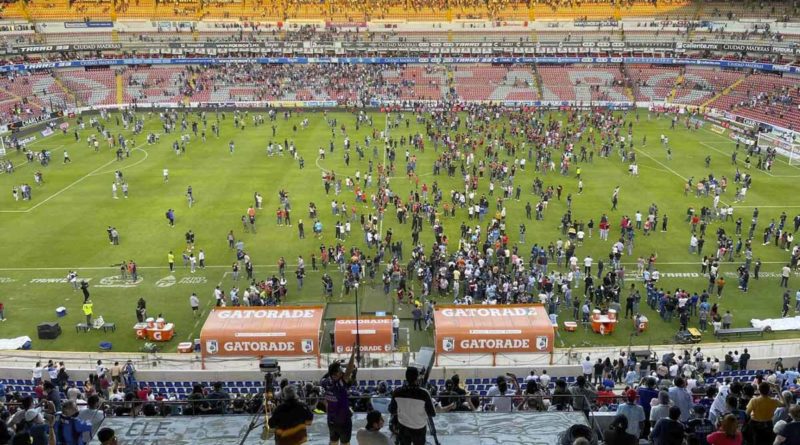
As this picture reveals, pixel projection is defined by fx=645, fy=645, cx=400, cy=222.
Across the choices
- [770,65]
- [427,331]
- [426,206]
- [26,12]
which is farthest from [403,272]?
[26,12]

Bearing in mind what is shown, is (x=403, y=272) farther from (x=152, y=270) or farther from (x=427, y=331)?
(x=152, y=270)

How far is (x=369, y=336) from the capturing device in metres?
20.9

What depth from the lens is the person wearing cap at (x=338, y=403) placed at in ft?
27.3

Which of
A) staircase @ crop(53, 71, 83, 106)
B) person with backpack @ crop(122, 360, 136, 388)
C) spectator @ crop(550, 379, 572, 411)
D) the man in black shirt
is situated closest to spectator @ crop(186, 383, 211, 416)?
spectator @ crop(550, 379, 572, 411)

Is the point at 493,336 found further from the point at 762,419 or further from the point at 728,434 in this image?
the point at 728,434

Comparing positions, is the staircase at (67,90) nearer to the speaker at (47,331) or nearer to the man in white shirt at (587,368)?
the speaker at (47,331)

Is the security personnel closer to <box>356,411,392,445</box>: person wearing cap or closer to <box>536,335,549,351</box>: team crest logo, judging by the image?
<box>536,335,549,351</box>: team crest logo

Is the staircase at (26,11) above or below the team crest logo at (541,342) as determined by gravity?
above

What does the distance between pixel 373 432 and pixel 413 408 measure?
0.58 meters

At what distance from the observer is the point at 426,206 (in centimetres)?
3578

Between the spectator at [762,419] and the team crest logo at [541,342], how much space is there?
1123 cm


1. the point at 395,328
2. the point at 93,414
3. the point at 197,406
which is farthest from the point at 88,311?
the point at 93,414

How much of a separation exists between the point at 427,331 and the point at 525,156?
86.2 ft

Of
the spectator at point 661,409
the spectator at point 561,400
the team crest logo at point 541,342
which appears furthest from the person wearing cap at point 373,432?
the team crest logo at point 541,342
